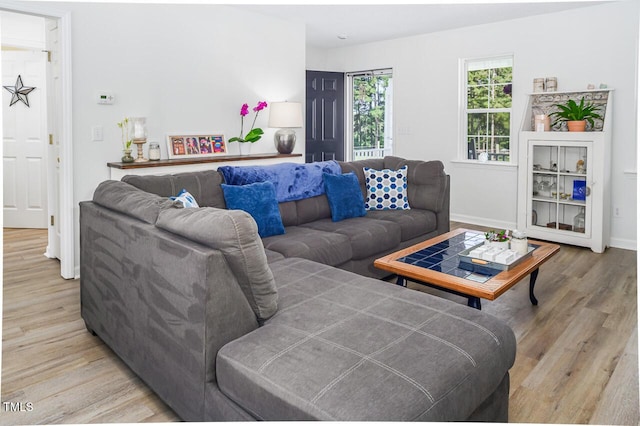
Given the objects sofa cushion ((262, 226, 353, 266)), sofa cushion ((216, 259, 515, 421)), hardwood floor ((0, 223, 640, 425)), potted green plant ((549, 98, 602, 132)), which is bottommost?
hardwood floor ((0, 223, 640, 425))

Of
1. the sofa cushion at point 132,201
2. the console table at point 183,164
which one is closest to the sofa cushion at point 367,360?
the sofa cushion at point 132,201

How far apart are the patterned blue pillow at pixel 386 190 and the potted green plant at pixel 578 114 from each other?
5.80 feet

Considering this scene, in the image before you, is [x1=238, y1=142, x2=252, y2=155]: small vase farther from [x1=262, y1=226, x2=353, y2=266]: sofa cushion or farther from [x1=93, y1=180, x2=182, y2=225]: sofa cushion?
[x1=93, y1=180, x2=182, y2=225]: sofa cushion

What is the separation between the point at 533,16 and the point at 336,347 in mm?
4885

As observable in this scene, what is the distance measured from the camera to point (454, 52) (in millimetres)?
5891

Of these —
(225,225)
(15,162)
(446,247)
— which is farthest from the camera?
(15,162)

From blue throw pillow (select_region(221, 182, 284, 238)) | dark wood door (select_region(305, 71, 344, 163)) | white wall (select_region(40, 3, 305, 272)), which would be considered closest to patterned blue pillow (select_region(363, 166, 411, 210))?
blue throw pillow (select_region(221, 182, 284, 238))

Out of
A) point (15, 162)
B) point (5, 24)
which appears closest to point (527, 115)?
point (5, 24)

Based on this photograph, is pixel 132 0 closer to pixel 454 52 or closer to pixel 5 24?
pixel 5 24

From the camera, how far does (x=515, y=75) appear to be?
214 inches

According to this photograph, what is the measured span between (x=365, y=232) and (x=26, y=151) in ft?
14.8

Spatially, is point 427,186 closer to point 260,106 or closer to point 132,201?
point 260,106

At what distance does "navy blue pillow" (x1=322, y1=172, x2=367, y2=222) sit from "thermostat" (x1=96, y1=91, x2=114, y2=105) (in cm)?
183

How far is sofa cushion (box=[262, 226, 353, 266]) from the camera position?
3037 millimetres
